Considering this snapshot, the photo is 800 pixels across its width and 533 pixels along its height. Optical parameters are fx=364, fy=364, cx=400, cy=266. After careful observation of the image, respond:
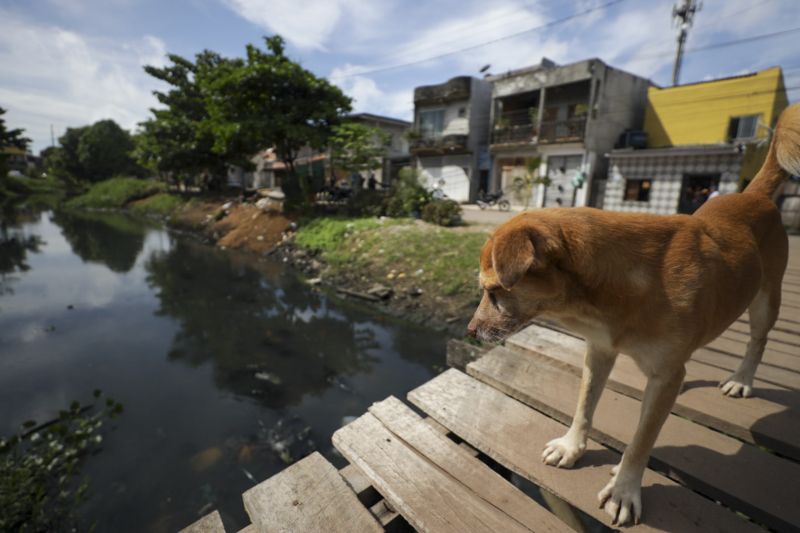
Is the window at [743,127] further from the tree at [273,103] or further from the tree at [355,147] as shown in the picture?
the tree at [273,103]

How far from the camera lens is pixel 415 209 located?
52.0ft

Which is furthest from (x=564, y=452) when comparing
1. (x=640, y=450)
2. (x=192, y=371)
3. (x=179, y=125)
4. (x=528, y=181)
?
(x=179, y=125)

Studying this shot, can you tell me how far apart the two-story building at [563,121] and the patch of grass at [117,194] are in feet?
108

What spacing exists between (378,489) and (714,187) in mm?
20522

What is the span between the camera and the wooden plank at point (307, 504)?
66.3 inches

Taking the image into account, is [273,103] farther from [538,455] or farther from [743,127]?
[743,127]

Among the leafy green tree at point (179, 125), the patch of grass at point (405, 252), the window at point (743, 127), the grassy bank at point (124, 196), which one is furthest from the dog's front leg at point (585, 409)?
the grassy bank at point (124, 196)

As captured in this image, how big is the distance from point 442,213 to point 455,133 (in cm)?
1227

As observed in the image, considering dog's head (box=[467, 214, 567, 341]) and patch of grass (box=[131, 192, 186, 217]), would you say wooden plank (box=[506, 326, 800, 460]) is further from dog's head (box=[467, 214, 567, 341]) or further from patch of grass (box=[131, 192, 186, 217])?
patch of grass (box=[131, 192, 186, 217])

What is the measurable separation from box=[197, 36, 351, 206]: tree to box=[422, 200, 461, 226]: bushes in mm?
6995

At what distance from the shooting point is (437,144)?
24.7m

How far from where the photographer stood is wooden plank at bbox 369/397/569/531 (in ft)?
5.56

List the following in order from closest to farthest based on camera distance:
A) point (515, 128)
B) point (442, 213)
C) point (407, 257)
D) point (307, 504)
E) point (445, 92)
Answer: point (307, 504) → point (407, 257) → point (442, 213) → point (515, 128) → point (445, 92)

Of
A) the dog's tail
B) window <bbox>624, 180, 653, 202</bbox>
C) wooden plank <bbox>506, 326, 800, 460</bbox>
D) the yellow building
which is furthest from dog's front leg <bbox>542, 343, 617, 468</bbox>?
window <bbox>624, 180, 653, 202</bbox>
